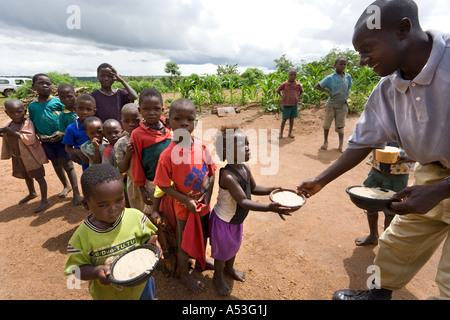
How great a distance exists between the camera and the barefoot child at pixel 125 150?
2281mm

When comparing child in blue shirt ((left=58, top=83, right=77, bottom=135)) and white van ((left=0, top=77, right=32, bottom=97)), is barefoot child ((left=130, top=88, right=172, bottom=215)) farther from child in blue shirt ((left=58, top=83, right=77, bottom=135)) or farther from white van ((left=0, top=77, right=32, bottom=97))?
white van ((left=0, top=77, right=32, bottom=97))

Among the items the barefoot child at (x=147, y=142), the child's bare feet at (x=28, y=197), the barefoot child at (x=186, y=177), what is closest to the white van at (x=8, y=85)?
the child's bare feet at (x=28, y=197)

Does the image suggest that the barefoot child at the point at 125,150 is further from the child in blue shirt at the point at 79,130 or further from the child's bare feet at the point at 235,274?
the child's bare feet at the point at 235,274

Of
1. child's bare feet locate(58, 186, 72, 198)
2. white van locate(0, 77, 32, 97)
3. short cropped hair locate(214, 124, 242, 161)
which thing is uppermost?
white van locate(0, 77, 32, 97)

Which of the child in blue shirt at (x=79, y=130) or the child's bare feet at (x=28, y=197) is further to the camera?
the child's bare feet at (x=28, y=197)

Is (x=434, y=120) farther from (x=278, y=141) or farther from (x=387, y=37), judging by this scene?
(x=278, y=141)

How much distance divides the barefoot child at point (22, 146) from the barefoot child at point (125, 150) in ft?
6.34

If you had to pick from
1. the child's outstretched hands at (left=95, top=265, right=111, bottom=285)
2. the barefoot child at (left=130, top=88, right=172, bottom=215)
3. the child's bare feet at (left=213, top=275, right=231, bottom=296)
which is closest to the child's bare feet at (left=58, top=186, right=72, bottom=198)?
the barefoot child at (left=130, top=88, right=172, bottom=215)

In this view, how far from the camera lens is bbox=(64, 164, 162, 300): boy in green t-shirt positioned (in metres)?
1.33

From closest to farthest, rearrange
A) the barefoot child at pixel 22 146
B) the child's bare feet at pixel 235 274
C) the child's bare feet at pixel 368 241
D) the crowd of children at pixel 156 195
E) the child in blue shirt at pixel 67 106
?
1. the crowd of children at pixel 156 195
2. the child's bare feet at pixel 235 274
3. the child's bare feet at pixel 368 241
4. the child in blue shirt at pixel 67 106
5. the barefoot child at pixel 22 146

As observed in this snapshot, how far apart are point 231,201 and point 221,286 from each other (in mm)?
797

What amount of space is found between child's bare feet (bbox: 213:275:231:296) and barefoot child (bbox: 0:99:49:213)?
3.01m

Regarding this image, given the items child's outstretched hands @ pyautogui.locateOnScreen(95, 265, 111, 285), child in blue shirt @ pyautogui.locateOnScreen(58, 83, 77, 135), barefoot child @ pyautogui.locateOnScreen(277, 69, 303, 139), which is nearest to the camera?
child's outstretched hands @ pyautogui.locateOnScreen(95, 265, 111, 285)
